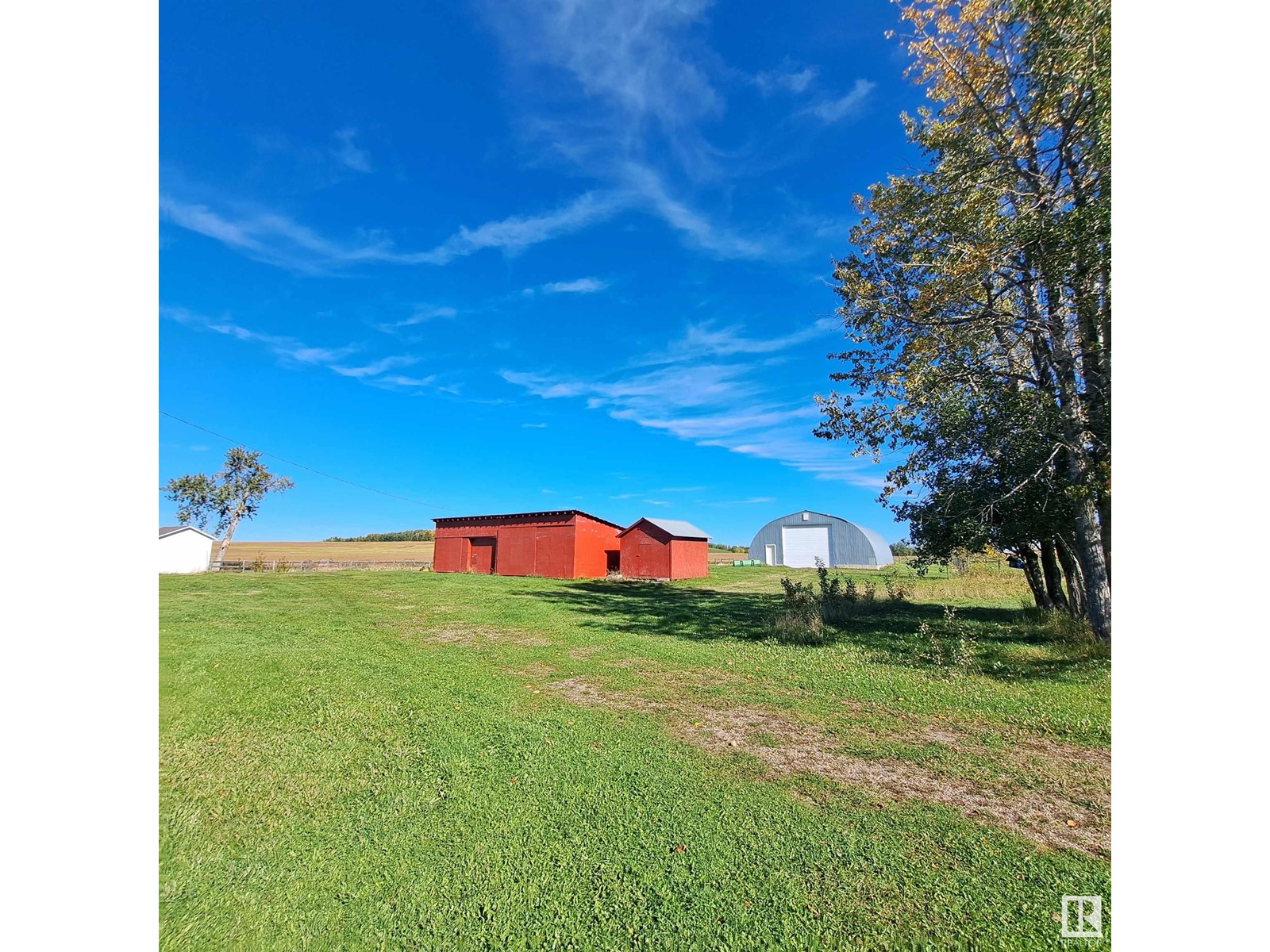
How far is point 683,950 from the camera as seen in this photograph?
2.19m

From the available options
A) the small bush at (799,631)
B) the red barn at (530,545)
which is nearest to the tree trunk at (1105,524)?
the small bush at (799,631)

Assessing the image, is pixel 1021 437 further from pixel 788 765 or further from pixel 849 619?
pixel 788 765

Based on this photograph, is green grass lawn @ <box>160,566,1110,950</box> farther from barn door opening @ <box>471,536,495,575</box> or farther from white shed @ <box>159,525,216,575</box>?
white shed @ <box>159,525,216,575</box>

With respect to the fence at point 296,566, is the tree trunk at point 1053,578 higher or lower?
higher

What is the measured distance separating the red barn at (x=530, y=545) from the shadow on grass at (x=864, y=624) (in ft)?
22.4

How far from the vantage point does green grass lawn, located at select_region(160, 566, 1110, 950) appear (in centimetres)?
235

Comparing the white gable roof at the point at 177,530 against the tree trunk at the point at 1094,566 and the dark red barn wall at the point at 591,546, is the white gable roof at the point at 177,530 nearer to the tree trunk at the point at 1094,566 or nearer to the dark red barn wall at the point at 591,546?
the dark red barn wall at the point at 591,546

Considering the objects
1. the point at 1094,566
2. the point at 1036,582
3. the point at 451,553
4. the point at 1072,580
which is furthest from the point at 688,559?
the point at 1094,566

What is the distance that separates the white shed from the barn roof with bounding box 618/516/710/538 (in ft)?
88.3

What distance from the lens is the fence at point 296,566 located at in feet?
106

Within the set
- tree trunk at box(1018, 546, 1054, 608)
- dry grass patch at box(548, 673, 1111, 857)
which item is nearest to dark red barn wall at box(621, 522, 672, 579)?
tree trunk at box(1018, 546, 1054, 608)

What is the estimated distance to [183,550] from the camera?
30281mm
